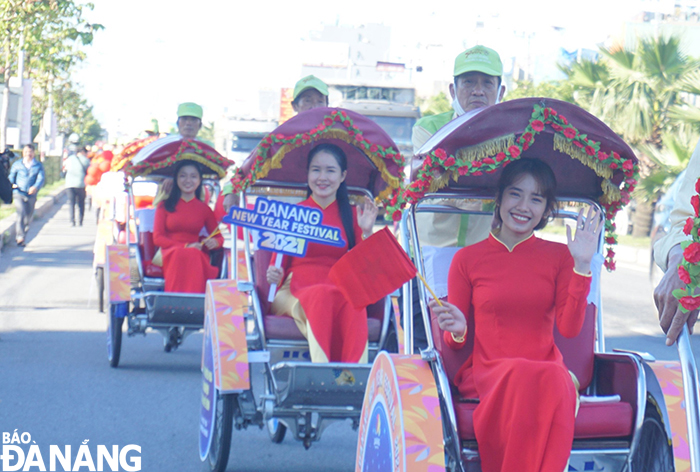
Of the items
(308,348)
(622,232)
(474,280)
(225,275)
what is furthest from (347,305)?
(622,232)

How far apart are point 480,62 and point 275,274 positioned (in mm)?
1732

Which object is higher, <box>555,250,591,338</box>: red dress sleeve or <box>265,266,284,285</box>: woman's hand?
<box>555,250,591,338</box>: red dress sleeve

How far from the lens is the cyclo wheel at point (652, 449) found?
344cm

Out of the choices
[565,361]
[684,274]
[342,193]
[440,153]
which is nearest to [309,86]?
[342,193]

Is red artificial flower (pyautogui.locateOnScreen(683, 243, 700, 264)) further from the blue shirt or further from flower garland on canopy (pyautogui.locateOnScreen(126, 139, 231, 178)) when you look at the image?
the blue shirt

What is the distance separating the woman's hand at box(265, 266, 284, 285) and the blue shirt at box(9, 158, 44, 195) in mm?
12054

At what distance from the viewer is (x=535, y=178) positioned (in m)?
3.91

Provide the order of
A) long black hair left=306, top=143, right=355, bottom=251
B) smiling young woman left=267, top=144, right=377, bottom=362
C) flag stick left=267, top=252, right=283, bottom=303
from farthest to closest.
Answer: long black hair left=306, top=143, right=355, bottom=251 < flag stick left=267, top=252, right=283, bottom=303 < smiling young woman left=267, top=144, right=377, bottom=362

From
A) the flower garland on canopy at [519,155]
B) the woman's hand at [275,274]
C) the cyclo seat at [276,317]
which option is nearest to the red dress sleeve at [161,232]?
the cyclo seat at [276,317]

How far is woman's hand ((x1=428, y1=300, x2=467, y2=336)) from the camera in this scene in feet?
12.0

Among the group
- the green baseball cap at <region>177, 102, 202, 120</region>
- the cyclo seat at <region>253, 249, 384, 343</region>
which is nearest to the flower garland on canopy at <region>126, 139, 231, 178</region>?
the green baseball cap at <region>177, 102, 202, 120</region>

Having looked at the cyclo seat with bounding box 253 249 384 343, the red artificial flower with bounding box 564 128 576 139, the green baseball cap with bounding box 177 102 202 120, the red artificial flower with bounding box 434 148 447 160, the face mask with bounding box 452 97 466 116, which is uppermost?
the green baseball cap with bounding box 177 102 202 120

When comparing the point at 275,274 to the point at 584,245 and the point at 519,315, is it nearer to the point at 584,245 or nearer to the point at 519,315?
the point at 519,315

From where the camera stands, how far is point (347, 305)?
520 cm
